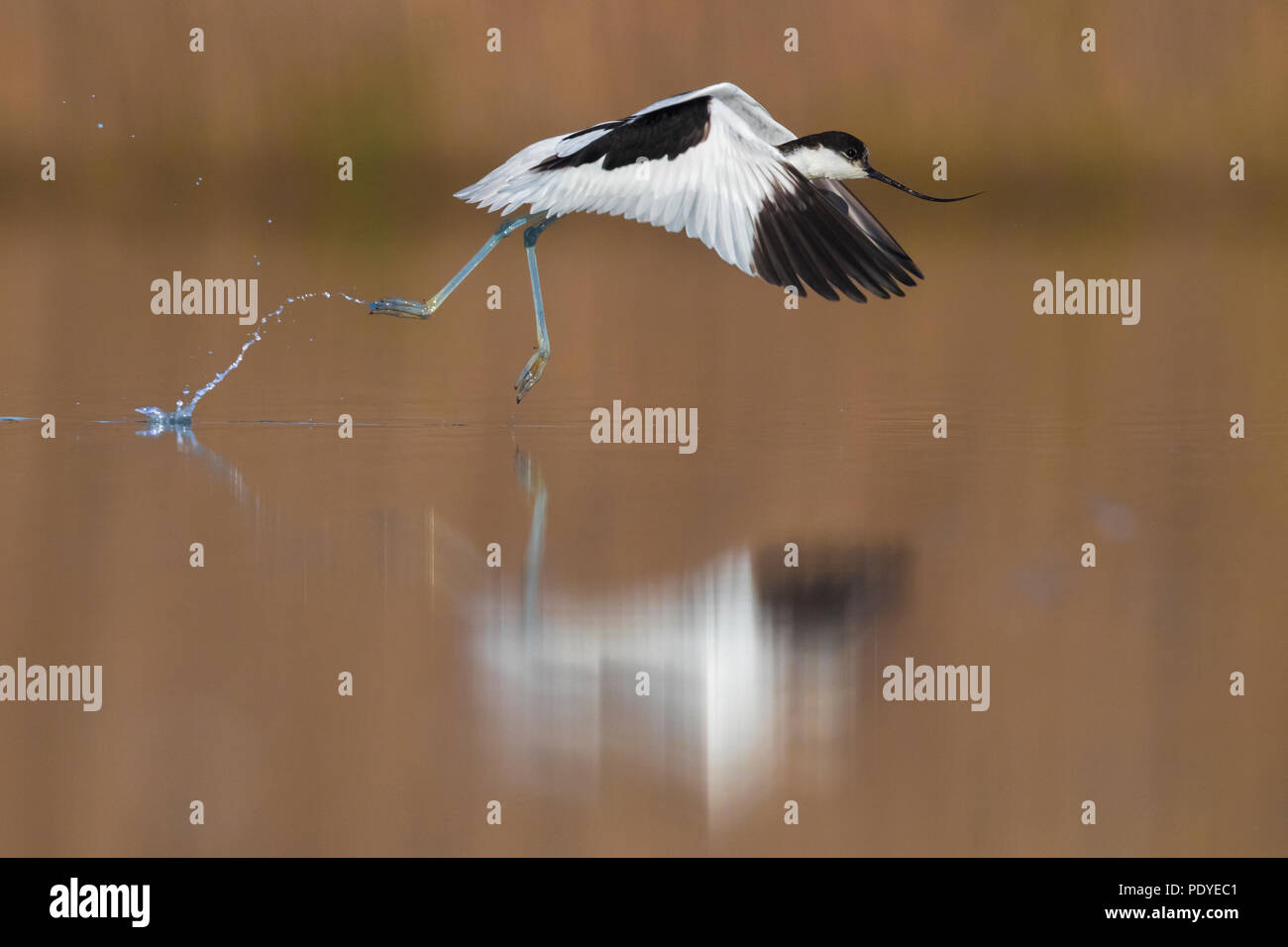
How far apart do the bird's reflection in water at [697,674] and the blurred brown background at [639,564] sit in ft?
0.04

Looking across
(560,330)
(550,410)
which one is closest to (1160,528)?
(550,410)

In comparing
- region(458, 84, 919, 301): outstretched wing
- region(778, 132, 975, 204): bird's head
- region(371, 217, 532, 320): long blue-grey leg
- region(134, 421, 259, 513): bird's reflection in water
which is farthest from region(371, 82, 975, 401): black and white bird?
region(134, 421, 259, 513): bird's reflection in water

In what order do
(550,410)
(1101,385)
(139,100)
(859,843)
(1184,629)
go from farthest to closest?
(139,100) < (1101,385) < (550,410) < (1184,629) < (859,843)

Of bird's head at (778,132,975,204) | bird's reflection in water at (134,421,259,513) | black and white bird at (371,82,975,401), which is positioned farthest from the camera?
bird's head at (778,132,975,204)

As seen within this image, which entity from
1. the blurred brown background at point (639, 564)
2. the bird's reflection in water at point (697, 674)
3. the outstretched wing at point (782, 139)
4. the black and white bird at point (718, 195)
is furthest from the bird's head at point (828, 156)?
the bird's reflection in water at point (697, 674)

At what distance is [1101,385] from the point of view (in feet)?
25.3

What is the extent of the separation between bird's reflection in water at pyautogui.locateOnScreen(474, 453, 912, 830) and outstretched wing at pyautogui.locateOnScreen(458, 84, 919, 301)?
1263mm

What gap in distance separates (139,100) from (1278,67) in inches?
484

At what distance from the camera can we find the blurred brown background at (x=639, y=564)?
9.95 feet

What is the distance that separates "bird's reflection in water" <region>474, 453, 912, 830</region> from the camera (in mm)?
3172

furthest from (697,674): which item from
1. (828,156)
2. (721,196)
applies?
(828,156)

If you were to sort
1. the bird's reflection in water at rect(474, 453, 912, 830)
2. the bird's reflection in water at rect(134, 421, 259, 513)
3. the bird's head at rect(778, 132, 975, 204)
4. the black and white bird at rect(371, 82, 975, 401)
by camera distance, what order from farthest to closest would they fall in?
1. the bird's head at rect(778, 132, 975, 204)
2. the black and white bird at rect(371, 82, 975, 401)
3. the bird's reflection in water at rect(134, 421, 259, 513)
4. the bird's reflection in water at rect(474, 453, 912, 830)

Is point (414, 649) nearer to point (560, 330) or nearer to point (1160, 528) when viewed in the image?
point (1160, 528)

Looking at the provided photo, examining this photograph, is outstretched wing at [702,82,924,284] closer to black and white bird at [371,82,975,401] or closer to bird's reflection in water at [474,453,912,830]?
black and white bird at [371,82,975,401]
